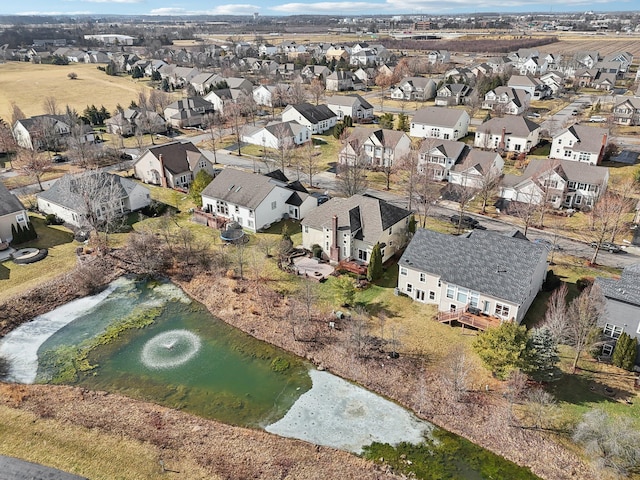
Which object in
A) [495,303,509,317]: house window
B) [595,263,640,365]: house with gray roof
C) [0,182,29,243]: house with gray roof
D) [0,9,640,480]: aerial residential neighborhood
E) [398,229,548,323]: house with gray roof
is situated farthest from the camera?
[0,182,29,243]: house with gray roof

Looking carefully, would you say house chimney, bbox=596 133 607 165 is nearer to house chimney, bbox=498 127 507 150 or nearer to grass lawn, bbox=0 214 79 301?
house chimney, bbox=498 127 507 150

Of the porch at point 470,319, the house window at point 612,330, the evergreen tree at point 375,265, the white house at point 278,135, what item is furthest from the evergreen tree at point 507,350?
the white house at point 278,135

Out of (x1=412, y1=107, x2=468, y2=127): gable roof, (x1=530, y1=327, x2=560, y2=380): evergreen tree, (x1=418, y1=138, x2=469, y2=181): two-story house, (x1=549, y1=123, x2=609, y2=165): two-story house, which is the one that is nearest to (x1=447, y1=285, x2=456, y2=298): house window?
(x1=530, y1=327, x2=560, y2=380): evergreen tree

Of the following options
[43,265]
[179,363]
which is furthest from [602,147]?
[43,265]

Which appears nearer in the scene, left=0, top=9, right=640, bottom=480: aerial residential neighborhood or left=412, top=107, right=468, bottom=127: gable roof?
left=0, top=9, right=640, bottom=480: aerial residential neighborhood

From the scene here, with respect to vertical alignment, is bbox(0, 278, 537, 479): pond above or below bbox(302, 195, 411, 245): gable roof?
below

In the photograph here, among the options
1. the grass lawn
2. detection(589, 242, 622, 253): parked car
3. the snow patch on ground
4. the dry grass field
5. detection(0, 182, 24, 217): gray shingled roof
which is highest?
the dry grass field

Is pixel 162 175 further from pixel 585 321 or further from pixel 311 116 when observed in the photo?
pixel 585 321
